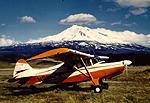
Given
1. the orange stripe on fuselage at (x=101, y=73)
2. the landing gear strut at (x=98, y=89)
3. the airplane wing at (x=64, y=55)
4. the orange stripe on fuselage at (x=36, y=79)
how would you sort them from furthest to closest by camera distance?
the orange stripe on fuselage at (x=36, y=79), the orange stripe on fuselage at (x=101, y=73), the landing gear strut at (x=98, y=89), the airplane wing at (x=64, y=55)

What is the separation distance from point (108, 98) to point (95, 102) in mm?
2033

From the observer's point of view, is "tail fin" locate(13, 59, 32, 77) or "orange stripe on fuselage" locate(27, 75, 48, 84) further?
"orange stripe on fuselage" locate(27, 75, 48, 84)

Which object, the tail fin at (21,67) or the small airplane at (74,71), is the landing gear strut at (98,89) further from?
the tail fin at (21,67)

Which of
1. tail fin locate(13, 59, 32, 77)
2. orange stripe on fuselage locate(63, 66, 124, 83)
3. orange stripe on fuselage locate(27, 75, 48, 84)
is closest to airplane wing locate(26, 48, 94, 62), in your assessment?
orange stripe on fuselage locate(63, 66, 124, 83)

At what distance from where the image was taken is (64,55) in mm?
21953

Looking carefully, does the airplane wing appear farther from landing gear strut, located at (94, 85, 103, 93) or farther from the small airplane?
landing gear strut, located at (94, 85, 103, 93)

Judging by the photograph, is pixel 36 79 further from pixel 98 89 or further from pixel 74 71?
pixel 98 89

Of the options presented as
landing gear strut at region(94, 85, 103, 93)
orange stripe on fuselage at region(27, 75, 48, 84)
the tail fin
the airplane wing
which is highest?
the airplane wing

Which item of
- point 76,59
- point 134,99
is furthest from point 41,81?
point 134,99

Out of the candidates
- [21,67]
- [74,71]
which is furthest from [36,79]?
[74,71]

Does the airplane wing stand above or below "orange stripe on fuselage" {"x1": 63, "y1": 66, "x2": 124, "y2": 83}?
above

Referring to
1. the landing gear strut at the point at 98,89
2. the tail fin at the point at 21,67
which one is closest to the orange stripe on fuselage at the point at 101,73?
the landing gear strut at the point at 98,89

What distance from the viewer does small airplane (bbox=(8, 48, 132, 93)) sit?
880 inches

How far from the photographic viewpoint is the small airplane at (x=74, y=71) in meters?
22.3
